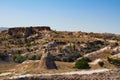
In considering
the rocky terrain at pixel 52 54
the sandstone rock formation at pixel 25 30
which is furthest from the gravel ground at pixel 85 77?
the sandstone rock formation at pixel 25 30

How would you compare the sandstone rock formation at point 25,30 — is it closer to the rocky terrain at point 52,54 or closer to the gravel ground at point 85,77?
the rocky terrain at point 52,54

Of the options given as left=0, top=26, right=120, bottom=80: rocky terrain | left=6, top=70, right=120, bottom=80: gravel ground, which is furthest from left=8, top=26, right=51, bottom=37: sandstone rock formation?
left=6, top=70, right=120, bottom=80: gravel ground

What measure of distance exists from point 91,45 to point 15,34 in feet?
106

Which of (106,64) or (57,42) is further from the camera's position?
(57,42)

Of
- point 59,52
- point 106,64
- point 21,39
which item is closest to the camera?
point 106,64

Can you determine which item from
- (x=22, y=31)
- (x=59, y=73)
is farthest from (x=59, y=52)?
(x=59, y=73)

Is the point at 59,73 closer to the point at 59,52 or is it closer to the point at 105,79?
the point at 105,79

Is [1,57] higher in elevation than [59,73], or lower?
lower

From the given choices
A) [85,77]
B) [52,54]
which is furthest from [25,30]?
[85,77]

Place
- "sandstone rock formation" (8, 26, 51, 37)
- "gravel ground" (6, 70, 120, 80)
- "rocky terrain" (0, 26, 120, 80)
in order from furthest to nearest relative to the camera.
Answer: "sandstone rock formation" (8, 26, 51, 37) < "rocky terrain" (0, 26, 120, 80) < "gravel ground" (6, 70, 120, 80)

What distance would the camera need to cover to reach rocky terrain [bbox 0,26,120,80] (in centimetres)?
3806

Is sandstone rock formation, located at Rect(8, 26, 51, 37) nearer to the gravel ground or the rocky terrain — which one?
the rocky terrain

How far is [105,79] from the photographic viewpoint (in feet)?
99.7

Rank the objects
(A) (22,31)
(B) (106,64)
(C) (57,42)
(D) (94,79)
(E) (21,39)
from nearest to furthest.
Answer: (D) (94,79)
(B) (106,64)
(C) (57,42)
(E) (21,39)
(A) (22,31)
